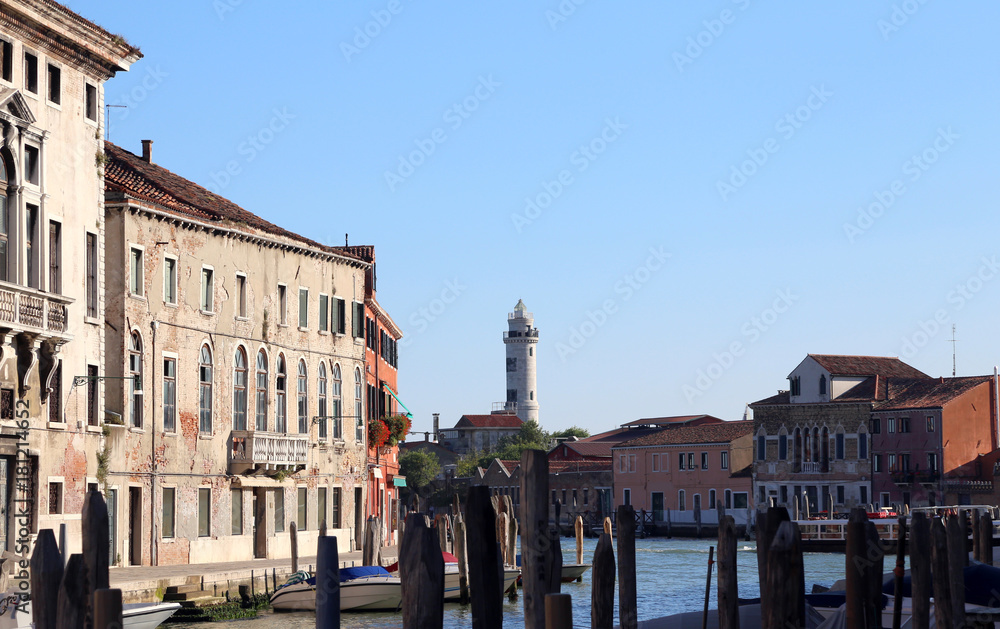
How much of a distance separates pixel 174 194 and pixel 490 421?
87.1 meters

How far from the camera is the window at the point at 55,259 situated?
22750mm

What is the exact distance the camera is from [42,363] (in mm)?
22297

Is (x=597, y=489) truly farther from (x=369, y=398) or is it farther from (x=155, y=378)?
(x=155, y=378)

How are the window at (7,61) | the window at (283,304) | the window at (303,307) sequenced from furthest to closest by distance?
the window at (303,307) < the window at (283,304) < the window at (7,61)

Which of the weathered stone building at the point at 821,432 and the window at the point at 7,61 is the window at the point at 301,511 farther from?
the weathered stone building at the point at 821,432

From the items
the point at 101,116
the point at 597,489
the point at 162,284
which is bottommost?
the point at 597,489

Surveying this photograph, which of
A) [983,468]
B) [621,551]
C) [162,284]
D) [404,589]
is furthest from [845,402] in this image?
[404,589]

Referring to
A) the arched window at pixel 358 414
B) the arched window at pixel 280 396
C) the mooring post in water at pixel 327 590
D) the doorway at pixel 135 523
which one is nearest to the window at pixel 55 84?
the doorway at pixel 135 523

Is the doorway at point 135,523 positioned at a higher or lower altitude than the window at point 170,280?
lower

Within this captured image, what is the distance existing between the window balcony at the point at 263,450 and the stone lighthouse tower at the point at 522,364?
317ft

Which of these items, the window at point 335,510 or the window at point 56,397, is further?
the window at point 335,510

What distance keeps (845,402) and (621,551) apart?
4915 cm

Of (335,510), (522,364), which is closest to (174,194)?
(335,510)

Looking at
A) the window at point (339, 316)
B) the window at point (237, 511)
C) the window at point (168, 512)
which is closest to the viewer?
the window at point (168, 512)
